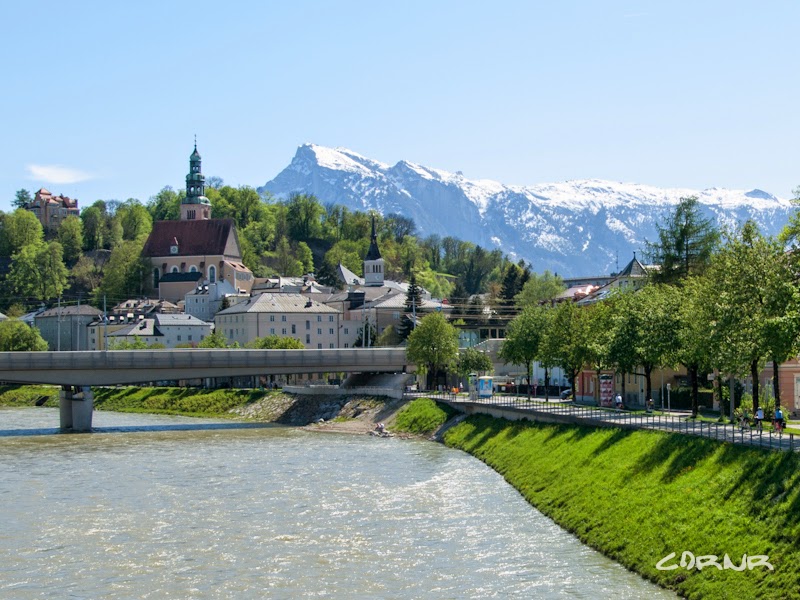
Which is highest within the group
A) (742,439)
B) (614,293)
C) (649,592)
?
(614,293)

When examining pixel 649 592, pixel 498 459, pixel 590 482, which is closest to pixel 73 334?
pixel 498 459

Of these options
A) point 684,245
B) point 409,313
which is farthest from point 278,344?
point 684,245

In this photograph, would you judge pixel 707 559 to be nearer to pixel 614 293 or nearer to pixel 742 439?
pixel 742 439

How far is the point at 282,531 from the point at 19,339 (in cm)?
13269

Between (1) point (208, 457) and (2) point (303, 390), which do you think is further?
(2) point (303, 390)

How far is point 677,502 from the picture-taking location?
138 feet

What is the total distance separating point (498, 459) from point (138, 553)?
27.9 meters

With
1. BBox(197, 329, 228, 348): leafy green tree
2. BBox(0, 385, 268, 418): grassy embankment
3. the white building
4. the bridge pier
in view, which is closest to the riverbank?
BBox(0, 385, 268, 418): grassy embankment

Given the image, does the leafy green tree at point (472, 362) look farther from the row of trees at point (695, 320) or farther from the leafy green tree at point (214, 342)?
the leafy green tree at point (214, 342)

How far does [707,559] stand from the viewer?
36.5 meters

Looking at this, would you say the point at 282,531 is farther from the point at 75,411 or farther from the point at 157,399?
the point at 157,399

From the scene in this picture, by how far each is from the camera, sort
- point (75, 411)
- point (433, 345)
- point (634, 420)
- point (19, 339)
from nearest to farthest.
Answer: point (634, 420) < point (75, 411) < point (433, 345) < point (19, 339)

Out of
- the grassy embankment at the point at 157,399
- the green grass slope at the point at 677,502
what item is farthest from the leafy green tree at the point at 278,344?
the green grass slope at the point at 677,502

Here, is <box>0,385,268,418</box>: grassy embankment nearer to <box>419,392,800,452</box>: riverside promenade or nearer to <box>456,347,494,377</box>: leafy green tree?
<box>456,347,494,377</box>: leafy green tree
